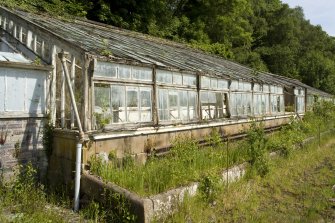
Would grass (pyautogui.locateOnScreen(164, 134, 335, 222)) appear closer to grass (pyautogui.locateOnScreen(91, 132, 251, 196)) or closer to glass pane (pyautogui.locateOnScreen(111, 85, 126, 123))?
grass (pyautogui.locateOnScreen(91, 132, 251, 196))

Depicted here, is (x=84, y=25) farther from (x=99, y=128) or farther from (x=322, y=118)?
(x=322, y=118)

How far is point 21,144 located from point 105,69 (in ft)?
9.70

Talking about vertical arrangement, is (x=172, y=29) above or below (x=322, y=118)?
above

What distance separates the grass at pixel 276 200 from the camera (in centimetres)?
736

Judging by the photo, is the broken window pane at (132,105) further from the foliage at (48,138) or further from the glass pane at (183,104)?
the glass pane at (183,104)

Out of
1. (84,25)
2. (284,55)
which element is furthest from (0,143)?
(284,55)

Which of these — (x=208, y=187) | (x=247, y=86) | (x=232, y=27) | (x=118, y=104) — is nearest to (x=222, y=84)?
(x=247, y=86)

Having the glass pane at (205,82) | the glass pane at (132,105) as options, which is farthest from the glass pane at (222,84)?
the glass pane at (132,105)

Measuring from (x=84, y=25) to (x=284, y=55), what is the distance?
39.8 meters

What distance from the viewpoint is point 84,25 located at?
1510cm

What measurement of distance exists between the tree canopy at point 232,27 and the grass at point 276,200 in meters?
10.4

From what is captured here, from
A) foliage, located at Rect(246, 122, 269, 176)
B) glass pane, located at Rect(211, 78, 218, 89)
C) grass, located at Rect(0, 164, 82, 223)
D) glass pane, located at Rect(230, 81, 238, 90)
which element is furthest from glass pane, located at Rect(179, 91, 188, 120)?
grass, located at Rect(0, 164, 82, 223)

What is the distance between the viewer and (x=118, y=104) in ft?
31.2

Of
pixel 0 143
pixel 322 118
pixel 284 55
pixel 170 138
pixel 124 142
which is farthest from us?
pixel 284 55
